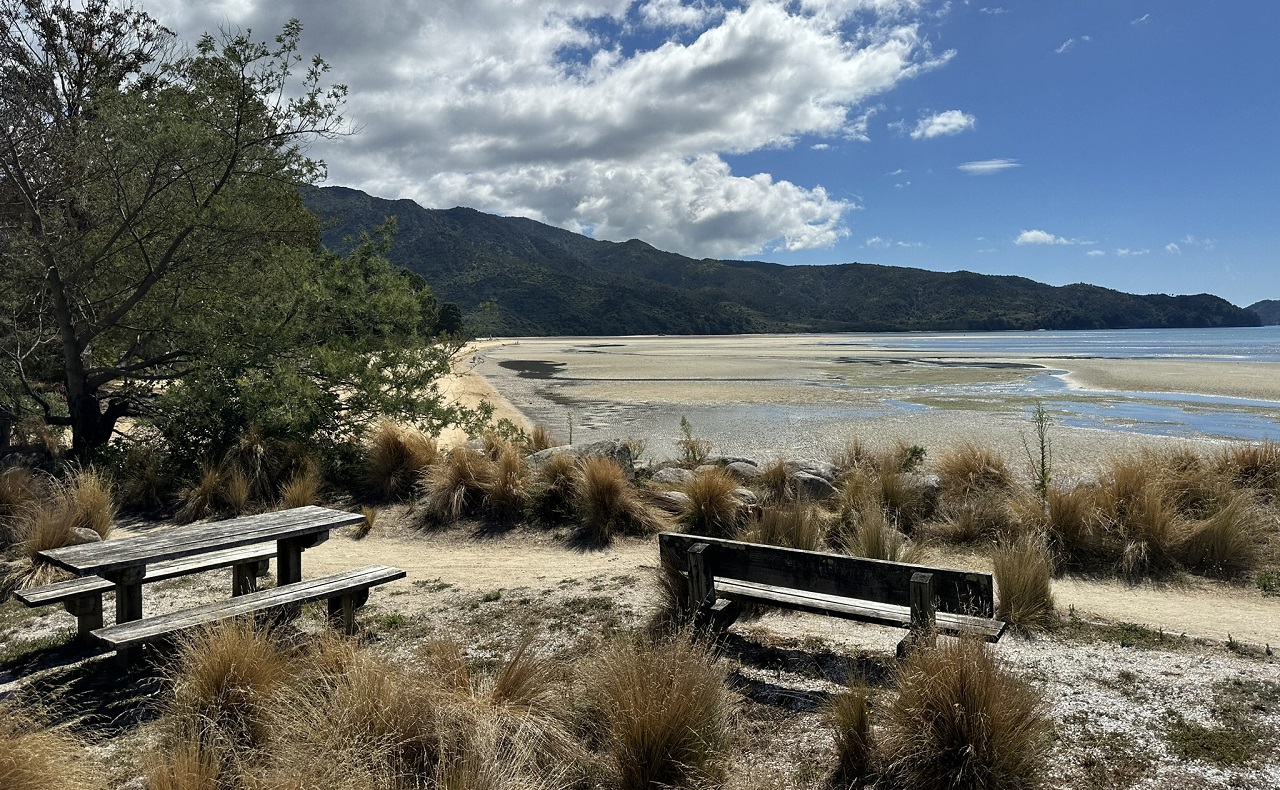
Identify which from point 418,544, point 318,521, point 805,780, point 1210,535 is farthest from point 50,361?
point 1210,535

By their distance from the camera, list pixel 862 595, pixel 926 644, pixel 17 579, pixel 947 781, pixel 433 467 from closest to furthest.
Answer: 1. pixel 947 781
2. pixel 926 644
3. pixel 862 595
4. pixel 17 579
5. pixel 433 467

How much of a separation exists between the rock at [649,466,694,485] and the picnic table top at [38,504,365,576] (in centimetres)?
479

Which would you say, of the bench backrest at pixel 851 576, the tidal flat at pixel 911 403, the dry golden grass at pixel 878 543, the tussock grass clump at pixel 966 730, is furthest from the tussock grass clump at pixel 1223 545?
the tidal flat at pixel 911 403

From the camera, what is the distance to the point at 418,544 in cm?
853

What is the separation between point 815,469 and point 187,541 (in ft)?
25.8

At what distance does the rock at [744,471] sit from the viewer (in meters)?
10.5

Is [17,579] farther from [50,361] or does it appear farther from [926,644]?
[926,644]

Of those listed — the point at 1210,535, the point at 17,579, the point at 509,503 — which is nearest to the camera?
the point at 17,579

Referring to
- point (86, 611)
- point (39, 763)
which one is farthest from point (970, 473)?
point (39, 763)

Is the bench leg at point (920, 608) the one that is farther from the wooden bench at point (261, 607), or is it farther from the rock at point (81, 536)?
the rock at point (81, 536)

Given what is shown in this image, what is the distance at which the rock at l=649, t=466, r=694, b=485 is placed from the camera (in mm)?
10062

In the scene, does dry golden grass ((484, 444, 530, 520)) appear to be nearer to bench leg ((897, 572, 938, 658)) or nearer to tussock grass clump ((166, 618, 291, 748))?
tussock grass clump ((166, 618, 291, 748))

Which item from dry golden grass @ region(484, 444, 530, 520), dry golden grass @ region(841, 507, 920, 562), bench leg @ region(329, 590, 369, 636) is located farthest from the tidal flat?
bench leg @ region(329, 590, 369, 636)

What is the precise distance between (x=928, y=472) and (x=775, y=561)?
648 cm
